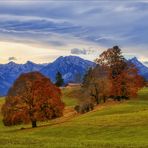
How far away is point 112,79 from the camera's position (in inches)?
4813

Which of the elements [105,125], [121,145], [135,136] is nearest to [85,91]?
[105,125]

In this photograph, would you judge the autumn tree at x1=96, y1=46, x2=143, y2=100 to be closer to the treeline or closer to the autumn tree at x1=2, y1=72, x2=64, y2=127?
the treeline

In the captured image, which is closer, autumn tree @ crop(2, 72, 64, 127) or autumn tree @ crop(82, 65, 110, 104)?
autumn tree @ crop(2, 72, 64, 127)

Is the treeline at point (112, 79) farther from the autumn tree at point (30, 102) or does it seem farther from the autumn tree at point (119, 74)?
the autumn tree at point (30, 102)

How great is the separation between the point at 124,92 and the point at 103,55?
37.1 ft

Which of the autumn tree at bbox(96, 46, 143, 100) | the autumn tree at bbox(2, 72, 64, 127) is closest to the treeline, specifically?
the autumn tree at bbox(96, 46, 143, 100)

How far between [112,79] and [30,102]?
37418mm

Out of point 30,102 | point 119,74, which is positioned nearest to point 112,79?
point 119,74

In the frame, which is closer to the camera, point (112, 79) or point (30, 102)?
point (30, 102)

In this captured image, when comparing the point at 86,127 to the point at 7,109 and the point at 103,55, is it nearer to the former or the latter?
the point at 7,109

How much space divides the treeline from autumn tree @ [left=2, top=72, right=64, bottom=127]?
2882 cm

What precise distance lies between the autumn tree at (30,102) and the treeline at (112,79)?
28825 millimetres

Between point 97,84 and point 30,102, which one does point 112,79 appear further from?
point 30,102

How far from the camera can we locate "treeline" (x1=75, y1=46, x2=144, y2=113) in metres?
121
